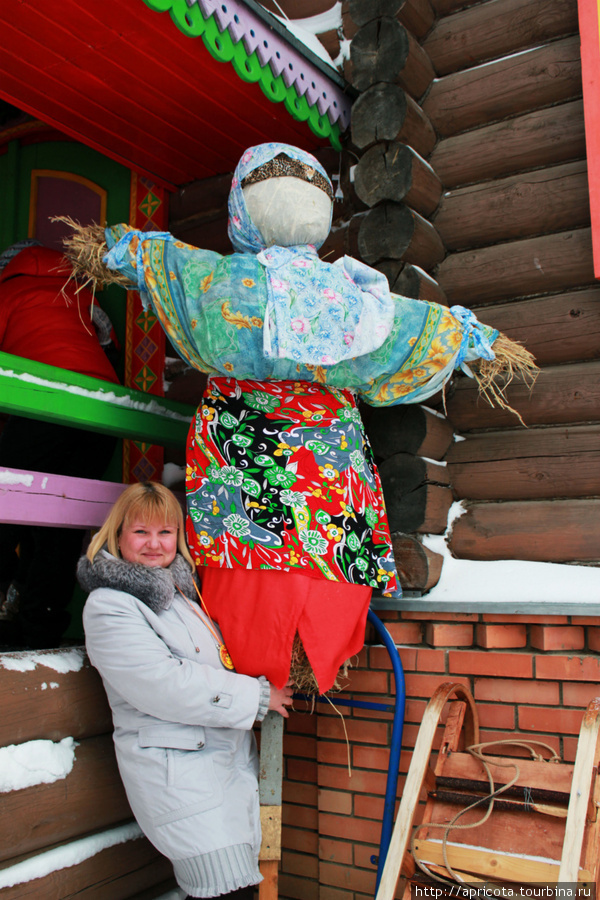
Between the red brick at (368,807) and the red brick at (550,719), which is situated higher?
the red brick at (550,719)

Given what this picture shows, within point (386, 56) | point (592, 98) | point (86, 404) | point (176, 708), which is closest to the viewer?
point (176, 708)

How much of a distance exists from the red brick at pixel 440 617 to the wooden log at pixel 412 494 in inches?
11.3

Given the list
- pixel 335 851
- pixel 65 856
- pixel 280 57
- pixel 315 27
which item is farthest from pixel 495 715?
pixel 315 27

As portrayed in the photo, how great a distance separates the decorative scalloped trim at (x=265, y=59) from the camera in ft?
7.58

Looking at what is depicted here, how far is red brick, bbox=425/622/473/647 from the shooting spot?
7.94 ft

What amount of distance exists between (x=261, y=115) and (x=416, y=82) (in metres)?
0.60

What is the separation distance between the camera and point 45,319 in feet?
9.76

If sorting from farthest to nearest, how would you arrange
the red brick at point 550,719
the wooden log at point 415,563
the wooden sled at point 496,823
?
the wooden log at point 415,563
the red brick at point 550,719
the wooden sled at point 496,823

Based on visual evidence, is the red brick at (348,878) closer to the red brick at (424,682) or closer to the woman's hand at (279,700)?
the red brick at (424,682)

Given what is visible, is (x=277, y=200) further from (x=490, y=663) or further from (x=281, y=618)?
(x=490, y=663)

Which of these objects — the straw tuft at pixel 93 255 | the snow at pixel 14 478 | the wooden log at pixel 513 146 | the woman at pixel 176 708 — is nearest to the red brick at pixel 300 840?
the woman at pixel 176 708

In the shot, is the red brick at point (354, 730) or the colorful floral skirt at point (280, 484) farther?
the red brick at point (354, 730)

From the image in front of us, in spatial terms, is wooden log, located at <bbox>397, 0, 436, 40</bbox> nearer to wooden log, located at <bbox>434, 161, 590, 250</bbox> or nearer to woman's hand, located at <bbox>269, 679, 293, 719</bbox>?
wooden log, located at <bbox>434, 161, 590, 250</bbox>

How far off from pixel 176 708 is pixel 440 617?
95 centimetres
